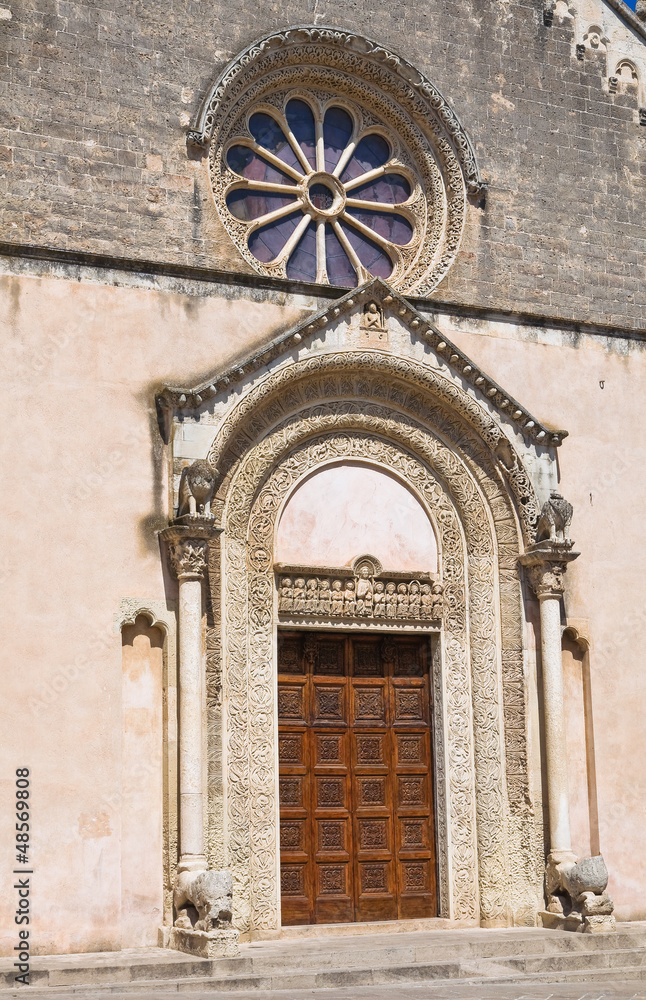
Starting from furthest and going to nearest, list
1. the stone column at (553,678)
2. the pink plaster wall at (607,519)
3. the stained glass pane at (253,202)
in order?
1. the stained glass pane at (253,202)
2. the pink plaster wall at (607,519)
3. the stone column at (553,678)

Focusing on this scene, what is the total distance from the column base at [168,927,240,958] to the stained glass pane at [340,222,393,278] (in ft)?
23.4

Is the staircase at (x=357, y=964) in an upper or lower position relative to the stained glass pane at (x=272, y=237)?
lower

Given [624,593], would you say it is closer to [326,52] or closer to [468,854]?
[468,854]

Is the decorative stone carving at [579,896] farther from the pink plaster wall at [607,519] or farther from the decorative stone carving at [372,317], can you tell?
the decorative stone carving at [372,317]

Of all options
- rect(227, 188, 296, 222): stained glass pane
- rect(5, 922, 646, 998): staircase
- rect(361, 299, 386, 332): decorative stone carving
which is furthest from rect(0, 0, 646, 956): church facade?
rect(5, 922, 646, 998): staircase

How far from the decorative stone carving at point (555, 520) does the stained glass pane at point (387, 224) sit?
11.2 feet

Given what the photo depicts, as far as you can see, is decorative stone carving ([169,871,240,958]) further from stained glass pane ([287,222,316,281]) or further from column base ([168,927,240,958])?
stained glass pane ([287,222,316,281])

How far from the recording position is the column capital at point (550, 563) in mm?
13898

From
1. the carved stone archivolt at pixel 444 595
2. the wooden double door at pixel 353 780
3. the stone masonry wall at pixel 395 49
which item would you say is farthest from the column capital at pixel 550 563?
the stone masonry wall at pixel 395 49

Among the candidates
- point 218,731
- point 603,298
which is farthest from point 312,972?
point 603,298

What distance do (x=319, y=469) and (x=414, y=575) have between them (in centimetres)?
141

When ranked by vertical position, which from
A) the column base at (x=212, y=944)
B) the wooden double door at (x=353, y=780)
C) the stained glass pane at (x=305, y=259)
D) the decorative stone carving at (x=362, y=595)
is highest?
the stained glass pane at (x=305, y=259)

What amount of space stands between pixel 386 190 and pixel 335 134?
2.69ft

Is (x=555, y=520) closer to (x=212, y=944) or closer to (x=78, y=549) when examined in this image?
(x=78, y=549)
